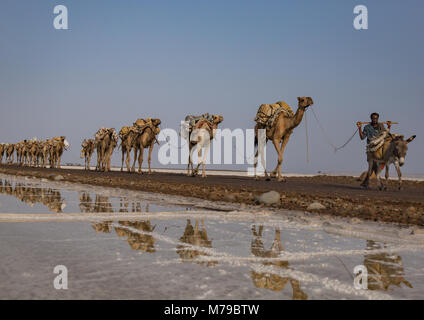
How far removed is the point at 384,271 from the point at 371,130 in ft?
44.5

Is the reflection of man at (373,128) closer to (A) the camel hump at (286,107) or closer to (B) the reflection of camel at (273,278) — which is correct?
(A) the camel hump at (286,107)

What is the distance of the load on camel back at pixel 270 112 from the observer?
22142 mm

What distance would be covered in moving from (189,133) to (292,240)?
23.1 meters

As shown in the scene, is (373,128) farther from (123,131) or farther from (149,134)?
(123,131)

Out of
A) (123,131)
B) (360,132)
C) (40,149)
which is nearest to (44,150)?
(40,149)

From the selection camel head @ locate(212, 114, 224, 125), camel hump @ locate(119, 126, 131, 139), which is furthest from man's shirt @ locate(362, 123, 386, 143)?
camel hump @ locate(119, 126, 131, 139)

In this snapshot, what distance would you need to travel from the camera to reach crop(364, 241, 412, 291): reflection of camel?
3.90 metres

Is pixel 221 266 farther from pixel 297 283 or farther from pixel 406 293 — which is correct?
pixel 406 293

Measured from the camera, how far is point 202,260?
476 centimetres

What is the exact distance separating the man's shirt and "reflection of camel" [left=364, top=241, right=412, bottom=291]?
1233 cm

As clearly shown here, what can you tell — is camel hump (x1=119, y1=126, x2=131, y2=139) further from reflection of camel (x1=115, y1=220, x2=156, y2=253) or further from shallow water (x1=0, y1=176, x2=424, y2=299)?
reflection of camel (x1=115, y1=220, x2=156, y2=253)

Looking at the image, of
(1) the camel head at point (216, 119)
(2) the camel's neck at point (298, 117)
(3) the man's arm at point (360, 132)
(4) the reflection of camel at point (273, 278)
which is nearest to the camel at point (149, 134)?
(1) the camel head at point (216, 119)
